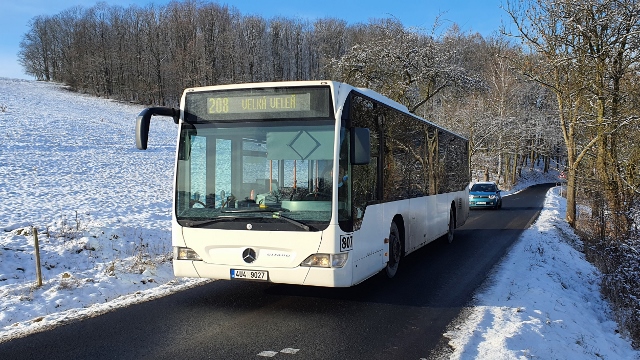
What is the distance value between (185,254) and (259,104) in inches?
88.0

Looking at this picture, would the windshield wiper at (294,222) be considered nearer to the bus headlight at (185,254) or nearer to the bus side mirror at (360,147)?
the bus side mirror at (360,147)

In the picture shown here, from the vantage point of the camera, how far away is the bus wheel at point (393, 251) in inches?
331

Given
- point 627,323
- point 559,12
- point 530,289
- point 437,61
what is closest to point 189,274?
point 530,289

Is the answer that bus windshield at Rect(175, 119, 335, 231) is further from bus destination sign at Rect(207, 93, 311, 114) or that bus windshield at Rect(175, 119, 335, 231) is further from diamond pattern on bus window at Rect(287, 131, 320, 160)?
bus destination sign at Rect(207, 93, 311, 114)

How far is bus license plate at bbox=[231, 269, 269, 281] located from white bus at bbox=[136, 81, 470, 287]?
13mm

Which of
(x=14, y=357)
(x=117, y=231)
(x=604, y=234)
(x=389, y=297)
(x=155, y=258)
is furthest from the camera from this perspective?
(x=604, y=234)

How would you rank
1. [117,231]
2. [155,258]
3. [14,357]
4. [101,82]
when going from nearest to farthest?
[14,357], [155,258], [117,231], [101,82]

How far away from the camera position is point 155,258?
9.88 meters

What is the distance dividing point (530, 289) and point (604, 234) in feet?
33.5

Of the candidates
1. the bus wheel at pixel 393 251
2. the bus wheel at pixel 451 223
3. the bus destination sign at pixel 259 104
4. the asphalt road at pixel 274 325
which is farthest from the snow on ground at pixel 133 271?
the bus destination sign at pixel 259 104

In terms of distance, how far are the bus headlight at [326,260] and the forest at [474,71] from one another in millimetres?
4639

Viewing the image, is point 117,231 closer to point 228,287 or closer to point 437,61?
point 228,287

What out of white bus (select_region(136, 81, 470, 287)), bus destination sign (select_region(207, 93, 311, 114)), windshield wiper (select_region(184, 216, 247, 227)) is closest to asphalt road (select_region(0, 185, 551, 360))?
white bus (select_region(136, 81, 470, 287))

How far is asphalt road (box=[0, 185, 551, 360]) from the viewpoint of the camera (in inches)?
201
